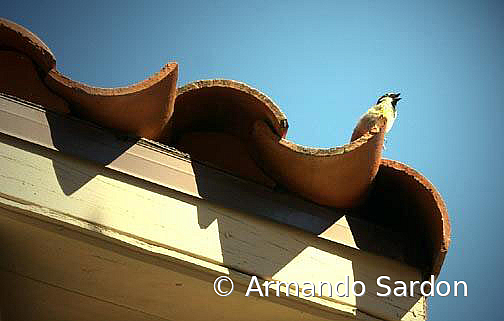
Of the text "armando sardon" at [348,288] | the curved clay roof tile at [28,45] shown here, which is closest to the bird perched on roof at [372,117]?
the text "armando sardon" at [348,288]

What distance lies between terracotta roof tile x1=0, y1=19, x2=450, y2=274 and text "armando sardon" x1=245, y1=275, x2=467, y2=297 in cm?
7

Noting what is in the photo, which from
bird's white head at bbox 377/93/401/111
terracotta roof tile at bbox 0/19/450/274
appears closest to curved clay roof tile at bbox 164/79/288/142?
terracotta roof tile at bbox 0/19/450/274

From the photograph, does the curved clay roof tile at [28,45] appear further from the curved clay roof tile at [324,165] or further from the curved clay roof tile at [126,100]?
the curved clay roof tile at [324,165]

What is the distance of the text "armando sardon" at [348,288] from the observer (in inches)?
55.7

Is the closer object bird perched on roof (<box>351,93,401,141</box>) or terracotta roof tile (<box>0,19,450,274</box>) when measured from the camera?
terracotta roof tile (<box>0,19,450,274</box>)

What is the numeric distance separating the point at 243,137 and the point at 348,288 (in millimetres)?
518

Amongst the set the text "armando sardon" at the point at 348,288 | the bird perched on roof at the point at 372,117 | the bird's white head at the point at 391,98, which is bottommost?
the text "armando sardon" at the point at 348,288

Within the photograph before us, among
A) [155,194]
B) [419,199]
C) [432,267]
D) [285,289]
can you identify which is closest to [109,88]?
[155,194]

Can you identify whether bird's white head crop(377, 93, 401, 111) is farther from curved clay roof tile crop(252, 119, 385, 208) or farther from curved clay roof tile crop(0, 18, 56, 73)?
curved clay roof tile crop(0, 18, 56, 73)

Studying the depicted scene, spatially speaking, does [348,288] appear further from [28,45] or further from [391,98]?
[28,45]

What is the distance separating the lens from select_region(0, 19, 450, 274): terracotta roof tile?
150cm

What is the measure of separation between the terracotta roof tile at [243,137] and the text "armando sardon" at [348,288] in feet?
0.22

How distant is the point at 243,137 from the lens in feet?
5.63

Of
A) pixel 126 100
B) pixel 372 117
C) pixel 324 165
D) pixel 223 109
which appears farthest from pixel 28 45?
pixel 372 117
